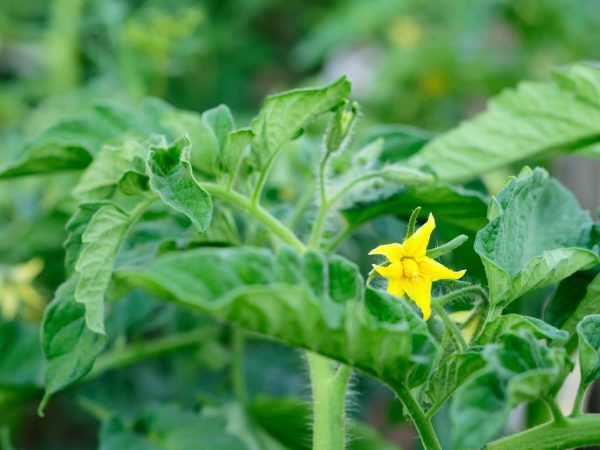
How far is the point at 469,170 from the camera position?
2.85 feet

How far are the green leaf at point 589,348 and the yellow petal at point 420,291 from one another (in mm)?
89

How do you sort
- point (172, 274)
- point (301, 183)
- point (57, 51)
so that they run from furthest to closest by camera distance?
point (57, 51) < point (301, 183) < point (172, 274)

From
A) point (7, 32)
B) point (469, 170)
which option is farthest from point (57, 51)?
point (469, 170)

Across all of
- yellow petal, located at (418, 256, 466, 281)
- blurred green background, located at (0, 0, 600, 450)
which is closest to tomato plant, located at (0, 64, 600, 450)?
yellow petal, located at (418, 256, 466, 281)

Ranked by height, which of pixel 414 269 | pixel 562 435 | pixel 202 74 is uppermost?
pixel 202 74

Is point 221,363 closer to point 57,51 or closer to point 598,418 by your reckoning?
point 598,418

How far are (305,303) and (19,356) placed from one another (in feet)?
2.05

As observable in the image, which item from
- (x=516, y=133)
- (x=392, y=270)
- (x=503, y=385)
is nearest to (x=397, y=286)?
(x=392, y=270)

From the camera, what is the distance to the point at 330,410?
0.59 metres

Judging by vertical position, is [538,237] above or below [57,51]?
below

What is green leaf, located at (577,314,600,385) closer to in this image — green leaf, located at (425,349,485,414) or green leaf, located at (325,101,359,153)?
green leaf, located at (425,349,485,414)

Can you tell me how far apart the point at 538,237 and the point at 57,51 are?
1.34m

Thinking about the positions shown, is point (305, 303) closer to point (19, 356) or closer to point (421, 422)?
point (421, 422)

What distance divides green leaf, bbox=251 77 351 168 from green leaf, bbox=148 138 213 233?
7cm
